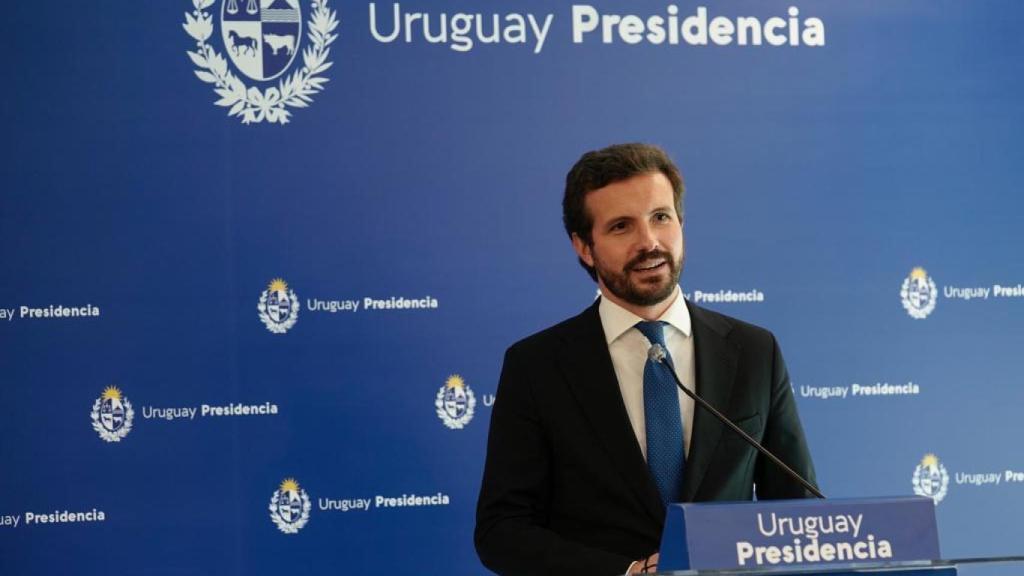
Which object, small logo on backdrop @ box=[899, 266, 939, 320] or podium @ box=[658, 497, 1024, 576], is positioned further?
small logo on backdrop @ box=[899, 266, 939, 320]

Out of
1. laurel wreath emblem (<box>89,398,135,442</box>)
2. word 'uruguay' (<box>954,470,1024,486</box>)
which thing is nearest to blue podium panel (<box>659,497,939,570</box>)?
laurel wreath emblem (<box>89,398,135,442</box>)

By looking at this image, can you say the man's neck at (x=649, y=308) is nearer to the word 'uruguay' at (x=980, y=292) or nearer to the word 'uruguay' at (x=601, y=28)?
the word 'uruguay' at (x=601, y=28)

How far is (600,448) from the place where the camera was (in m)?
2.46

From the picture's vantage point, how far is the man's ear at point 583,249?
8.76ft

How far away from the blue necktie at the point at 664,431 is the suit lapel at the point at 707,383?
28mm

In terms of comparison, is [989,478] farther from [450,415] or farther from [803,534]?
[803,534]

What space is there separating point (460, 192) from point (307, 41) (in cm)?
74

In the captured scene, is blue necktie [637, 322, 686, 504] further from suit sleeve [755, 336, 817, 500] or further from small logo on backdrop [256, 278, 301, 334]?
small logo on backdrop [256, 278, 301, 334]

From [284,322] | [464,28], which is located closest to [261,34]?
[464,28]

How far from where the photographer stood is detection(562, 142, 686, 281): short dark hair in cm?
258

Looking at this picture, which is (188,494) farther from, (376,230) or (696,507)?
(696,507)

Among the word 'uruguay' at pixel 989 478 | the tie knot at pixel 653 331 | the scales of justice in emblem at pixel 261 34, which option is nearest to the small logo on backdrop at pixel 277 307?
the scales of justice in emblem at pixel 261 34

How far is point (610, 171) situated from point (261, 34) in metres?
1.99

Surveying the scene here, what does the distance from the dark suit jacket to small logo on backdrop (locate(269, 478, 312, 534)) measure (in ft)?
5.56
